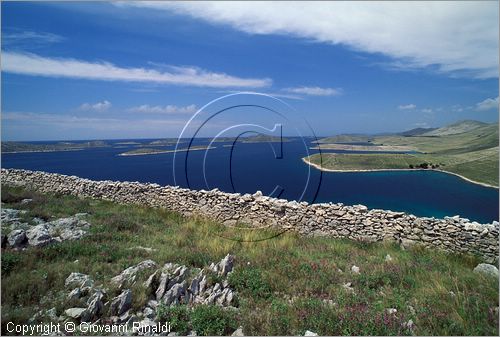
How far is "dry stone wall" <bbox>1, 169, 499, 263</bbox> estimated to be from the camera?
29.6 ft

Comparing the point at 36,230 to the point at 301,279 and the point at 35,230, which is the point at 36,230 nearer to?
the point at 35,230

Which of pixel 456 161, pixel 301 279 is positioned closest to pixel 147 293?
pixel 301 279

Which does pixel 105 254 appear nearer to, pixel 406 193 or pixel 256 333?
pixel 256 333

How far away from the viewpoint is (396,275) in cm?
687

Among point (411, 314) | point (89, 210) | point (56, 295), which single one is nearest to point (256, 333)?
point (411, 314)

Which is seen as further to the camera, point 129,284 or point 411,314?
point 129,284

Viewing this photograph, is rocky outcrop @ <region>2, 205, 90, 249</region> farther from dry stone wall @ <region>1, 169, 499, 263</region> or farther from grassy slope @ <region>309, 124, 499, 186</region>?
grassy slope @ <region>309, 124, 499, 186</region>

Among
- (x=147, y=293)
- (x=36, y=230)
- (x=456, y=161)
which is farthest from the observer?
(x=456, y=161)

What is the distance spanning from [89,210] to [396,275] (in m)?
12.4

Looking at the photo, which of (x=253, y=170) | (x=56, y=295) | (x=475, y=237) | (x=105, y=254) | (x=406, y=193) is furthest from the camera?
(x=253, y=170)

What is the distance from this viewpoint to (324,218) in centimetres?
1113

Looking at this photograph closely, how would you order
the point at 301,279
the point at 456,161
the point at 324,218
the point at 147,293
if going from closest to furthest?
the point at 147,293 → the point at 301,279 → the point at 324,218 → the point at 456,161

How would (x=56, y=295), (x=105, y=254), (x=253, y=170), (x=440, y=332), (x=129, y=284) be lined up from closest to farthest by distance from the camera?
(x=440, y=332) → (x=56, y=295) → (x=129, y=284) → (x=105, y=254) → (x=253, y=170)

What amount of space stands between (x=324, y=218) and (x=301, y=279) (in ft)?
15.7
